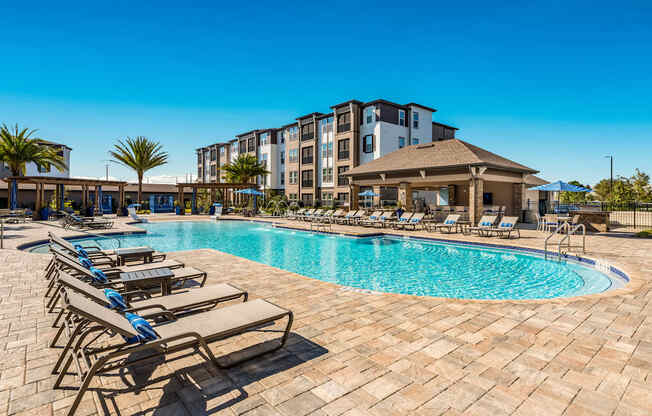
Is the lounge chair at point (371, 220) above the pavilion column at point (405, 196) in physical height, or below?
below

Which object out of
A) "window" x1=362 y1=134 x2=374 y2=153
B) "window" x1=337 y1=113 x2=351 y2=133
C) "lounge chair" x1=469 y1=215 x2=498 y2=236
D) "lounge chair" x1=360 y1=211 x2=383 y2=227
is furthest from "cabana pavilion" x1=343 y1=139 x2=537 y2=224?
"window" x1=337 y1=113 x2=351 y2=133

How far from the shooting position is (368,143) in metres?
34.0

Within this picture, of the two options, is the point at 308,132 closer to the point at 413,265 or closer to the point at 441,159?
the point at 441,159

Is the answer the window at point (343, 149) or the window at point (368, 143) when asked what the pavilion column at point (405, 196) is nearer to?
the window at point (368, 143)

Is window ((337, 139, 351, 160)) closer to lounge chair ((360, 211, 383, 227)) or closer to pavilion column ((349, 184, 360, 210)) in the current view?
pavilion column ((349, 184, 360, 210))

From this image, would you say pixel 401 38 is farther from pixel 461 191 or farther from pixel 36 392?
pixel 36 392

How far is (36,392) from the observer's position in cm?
264

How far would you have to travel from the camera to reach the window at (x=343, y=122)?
1379 inches

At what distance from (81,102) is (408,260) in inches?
1049

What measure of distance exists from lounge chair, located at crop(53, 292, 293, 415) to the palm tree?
31819 millimetres

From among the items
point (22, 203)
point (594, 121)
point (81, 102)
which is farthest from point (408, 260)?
point (22, 203)

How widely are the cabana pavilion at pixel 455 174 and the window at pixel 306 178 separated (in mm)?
15399

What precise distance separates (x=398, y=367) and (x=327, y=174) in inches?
1391

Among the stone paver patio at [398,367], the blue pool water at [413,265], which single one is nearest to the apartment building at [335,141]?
the blue pool water at [413,265]
